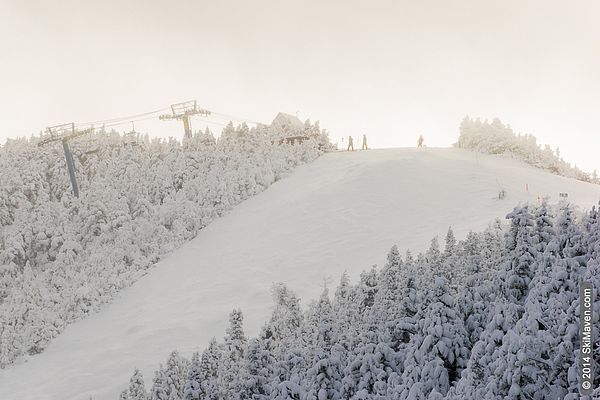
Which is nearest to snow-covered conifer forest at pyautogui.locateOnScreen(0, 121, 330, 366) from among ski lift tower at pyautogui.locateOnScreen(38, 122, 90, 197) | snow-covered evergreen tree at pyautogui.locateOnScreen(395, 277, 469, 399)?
ski lift tower at pyautogui.locateOnScreen(38, 122, 90, 197)

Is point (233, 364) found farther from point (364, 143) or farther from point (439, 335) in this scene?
point (364, 143)

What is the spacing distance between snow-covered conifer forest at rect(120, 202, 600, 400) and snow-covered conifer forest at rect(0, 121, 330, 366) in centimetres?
1119

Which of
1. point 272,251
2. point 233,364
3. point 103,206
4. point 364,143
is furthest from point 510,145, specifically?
point 233,364

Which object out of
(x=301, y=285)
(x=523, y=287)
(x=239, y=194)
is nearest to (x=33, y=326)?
(x=301, y=285)

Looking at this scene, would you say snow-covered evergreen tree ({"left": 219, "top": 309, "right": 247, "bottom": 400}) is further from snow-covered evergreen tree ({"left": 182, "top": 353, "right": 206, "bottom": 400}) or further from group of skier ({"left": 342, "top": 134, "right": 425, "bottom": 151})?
group of skier ({"left": 342, "top": 134, "right": 425, "bottom": 151})

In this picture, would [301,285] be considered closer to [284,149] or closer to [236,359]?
[236,359]

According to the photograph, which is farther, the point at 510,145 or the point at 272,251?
the point at 510,145

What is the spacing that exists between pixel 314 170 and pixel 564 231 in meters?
26.6

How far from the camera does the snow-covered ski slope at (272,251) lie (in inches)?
812

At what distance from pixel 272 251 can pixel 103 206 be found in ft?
39.8

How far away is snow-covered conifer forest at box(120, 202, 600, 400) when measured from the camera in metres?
10.1

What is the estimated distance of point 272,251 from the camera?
26312 millimetres

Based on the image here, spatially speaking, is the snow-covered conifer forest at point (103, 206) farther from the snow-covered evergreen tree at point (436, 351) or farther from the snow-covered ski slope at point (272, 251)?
the snow-covered evergreen tree at point (436, 351)

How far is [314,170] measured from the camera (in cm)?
3862
